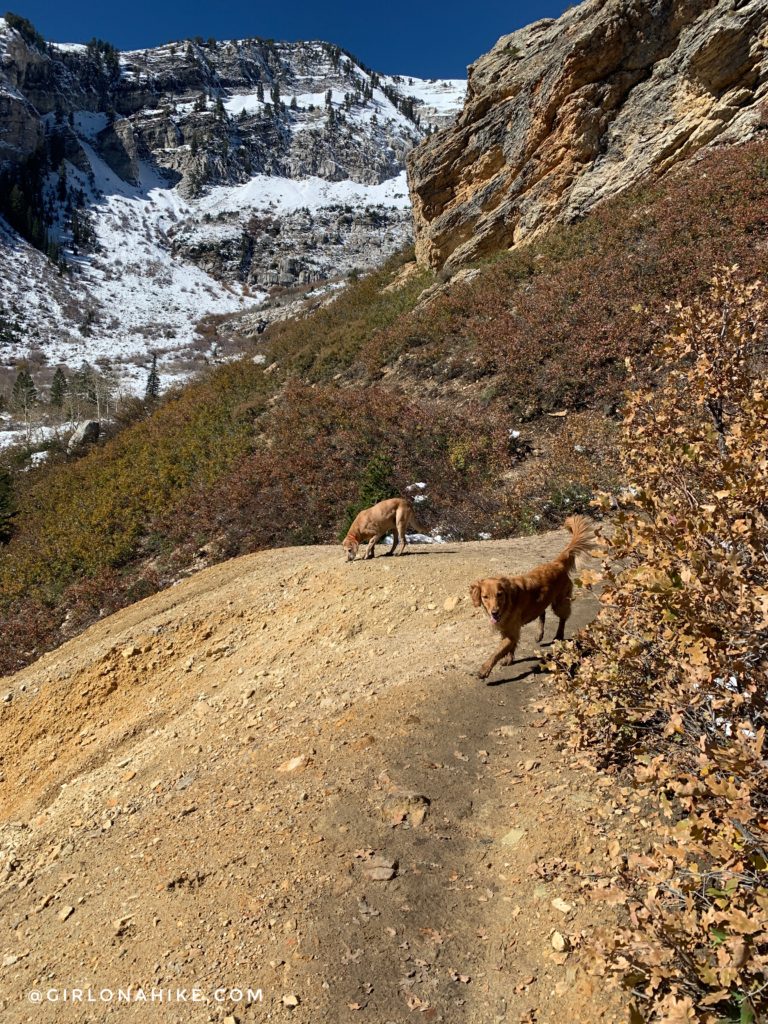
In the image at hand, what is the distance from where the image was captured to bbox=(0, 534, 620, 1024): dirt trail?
Answer: 2.72m

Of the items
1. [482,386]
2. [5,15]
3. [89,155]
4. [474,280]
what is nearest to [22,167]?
[89,155]

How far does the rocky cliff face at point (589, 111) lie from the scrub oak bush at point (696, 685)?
70.3 feet

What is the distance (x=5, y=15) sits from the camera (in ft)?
355

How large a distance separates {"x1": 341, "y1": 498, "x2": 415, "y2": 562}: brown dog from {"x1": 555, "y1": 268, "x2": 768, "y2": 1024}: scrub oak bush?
4936 mm

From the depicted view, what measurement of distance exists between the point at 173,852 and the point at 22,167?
409ft

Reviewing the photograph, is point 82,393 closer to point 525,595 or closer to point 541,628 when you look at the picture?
point 541,628

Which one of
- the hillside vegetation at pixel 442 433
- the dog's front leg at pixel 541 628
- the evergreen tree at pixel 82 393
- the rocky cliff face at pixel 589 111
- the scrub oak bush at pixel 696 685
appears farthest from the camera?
the evergreen tree at pixel 82 393

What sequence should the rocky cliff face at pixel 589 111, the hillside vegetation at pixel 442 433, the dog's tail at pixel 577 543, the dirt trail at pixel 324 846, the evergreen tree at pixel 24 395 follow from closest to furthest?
the dirt trail at pixel 324 846 → the dog's tail at pixel 577 543 → the hillside vegetation at pixel 442 433 → the rocky cliff face at pixel 589 111 → the evergreen tree at pixel 24 395

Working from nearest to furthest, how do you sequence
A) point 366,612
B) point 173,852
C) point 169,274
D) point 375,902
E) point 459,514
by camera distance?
point 375,902, point 173,852, point 366,612, point 459,514, point 169,274

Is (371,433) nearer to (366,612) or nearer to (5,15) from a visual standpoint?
(366,612)

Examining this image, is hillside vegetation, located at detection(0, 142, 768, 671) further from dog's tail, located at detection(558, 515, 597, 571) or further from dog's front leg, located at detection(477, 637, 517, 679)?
dog's front leg, located at detection(477, 637, 517, 679)

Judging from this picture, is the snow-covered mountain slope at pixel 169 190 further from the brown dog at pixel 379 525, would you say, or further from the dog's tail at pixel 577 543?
the dog's tail at pixel 577 543

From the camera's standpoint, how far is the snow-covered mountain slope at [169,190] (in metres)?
81.4

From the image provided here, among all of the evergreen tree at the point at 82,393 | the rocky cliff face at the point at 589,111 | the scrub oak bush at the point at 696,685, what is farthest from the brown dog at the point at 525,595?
the evergreen tree at the point at 82,393
